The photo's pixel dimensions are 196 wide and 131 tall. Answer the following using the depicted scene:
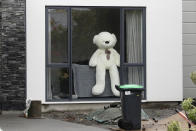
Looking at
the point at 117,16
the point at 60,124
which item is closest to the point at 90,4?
the point at 117,16

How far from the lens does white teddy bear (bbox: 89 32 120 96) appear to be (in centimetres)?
1387

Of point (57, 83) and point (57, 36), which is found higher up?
point (57, 36)

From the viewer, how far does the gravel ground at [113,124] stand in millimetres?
12094

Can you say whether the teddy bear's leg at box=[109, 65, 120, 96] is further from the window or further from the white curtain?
the white curtain

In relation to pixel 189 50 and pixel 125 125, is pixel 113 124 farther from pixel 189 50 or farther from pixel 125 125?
pixel 189 50

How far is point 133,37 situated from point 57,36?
2.08 meters

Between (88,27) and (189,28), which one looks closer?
(88,27)

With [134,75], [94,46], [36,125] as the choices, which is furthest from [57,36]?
[36,125]

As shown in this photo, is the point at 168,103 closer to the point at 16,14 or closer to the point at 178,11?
the point at 178,11

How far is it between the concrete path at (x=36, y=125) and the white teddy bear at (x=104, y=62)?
2.22 m

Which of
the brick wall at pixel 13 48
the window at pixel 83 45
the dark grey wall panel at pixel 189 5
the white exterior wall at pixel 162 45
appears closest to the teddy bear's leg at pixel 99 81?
the window at pixel 83 45

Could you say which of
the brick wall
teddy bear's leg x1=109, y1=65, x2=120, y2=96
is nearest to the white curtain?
teddy bear's leg x1=109, y1=65, x2=120, y2=96

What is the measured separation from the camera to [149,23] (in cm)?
1393

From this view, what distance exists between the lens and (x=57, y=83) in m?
13.8
